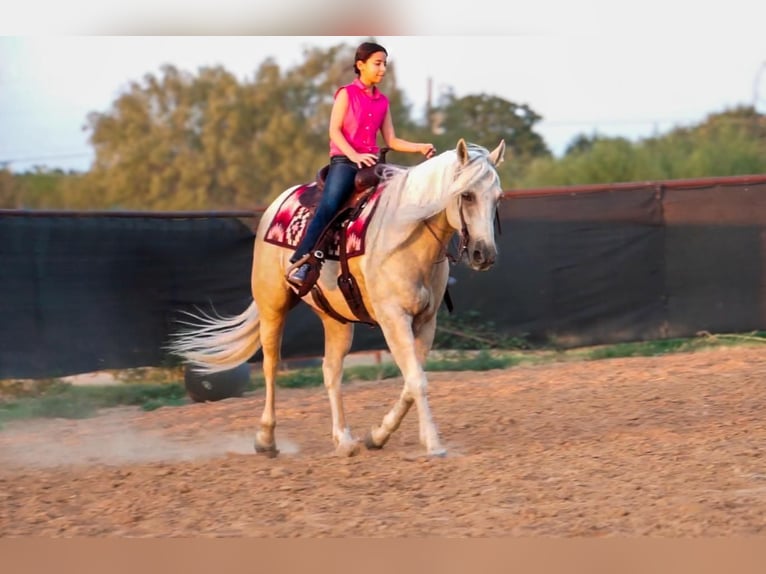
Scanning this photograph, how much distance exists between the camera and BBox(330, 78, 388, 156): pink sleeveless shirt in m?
7.30

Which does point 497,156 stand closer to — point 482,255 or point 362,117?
point 482,255

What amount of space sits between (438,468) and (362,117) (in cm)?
220

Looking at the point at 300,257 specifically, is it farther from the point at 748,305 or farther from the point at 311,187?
the point at 748,305

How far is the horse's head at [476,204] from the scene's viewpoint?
6.57 m

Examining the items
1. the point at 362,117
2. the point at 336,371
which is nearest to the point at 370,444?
the point at 336,371

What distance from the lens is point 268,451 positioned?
25.8 feet

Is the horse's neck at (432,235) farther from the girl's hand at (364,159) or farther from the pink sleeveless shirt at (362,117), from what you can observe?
the pink sleeveless shirt at (362,117)

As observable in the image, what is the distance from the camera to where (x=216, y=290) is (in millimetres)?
11281

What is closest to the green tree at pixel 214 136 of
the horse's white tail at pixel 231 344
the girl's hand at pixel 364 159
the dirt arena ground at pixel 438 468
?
the dirt arena ground at pixel 438 468

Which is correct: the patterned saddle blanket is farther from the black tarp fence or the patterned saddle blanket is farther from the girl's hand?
the black tarp fence

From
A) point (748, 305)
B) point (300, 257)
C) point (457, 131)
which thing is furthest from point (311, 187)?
point (457, 131)

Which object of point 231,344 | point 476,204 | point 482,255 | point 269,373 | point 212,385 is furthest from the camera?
point 212,385

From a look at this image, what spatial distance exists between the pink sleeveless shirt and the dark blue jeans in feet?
0.33

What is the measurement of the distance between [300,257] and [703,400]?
3519 mm
